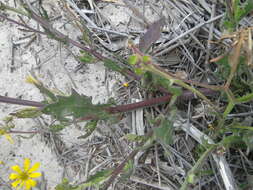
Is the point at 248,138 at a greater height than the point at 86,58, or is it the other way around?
the point at 86,58

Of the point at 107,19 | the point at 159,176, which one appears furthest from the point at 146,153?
the point at 107,19

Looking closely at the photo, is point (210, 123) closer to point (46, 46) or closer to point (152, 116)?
point (152, 116)

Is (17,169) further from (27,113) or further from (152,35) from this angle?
(152,35)

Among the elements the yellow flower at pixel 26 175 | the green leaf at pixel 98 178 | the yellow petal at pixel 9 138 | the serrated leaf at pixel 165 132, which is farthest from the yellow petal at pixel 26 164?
the serrated leaf at pixel 165 132

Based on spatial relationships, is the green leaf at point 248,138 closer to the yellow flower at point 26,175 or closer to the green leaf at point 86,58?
the green leaf at point 86,58

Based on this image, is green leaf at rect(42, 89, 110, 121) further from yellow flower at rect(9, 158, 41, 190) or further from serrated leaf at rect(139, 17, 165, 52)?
yellow flower at rect(9, 158, 41, 190)

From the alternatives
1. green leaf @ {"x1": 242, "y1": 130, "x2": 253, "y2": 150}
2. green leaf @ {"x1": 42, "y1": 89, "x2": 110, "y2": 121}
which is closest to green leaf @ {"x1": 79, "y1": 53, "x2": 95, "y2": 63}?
green leaf @ {"x1": 42, "y1": 89, "x2": 110, "y2": 121}

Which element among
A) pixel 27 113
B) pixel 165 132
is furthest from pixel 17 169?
pixel 165 132
